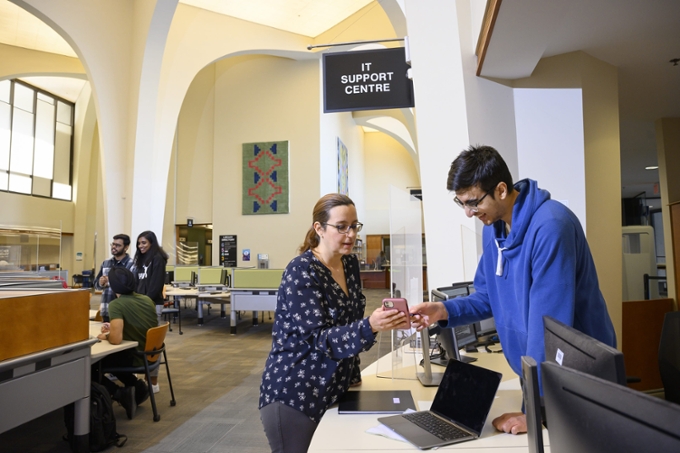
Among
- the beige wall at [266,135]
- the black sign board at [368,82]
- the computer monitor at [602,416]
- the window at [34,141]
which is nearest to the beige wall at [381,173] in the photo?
the beige wall at [266,135]

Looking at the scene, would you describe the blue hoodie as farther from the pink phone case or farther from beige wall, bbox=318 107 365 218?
beige wall, bbox=318 107 365 218

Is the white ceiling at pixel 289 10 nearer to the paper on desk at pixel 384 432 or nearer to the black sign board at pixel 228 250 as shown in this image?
the black sign board at pixel 228 250

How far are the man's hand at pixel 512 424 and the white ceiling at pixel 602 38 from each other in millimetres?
1975

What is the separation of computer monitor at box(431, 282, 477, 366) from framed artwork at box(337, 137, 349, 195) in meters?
13.2

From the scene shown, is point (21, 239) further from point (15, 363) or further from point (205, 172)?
point (15, 363)

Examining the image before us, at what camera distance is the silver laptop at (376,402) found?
1.65 metres

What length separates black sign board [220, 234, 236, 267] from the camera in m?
13.6

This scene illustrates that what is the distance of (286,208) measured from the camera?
13.6 m

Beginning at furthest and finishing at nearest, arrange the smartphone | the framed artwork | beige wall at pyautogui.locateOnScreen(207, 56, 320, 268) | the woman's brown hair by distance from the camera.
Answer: the framed artwork, beige wall at pyautogui.locateOnScreen(207, 56, 320, 268), the woman's brown hair, the smartphone

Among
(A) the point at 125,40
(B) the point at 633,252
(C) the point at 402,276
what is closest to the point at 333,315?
(C) the point at 402,276

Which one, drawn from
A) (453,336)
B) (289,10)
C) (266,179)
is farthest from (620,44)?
(266,179)

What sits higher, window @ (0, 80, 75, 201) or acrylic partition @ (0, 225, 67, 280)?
window @ (0, 80, 75, 201)

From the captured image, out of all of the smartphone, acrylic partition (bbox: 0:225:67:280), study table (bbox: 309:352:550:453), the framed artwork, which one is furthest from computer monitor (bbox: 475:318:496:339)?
the framed artwork

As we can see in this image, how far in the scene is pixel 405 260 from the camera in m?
2.84
